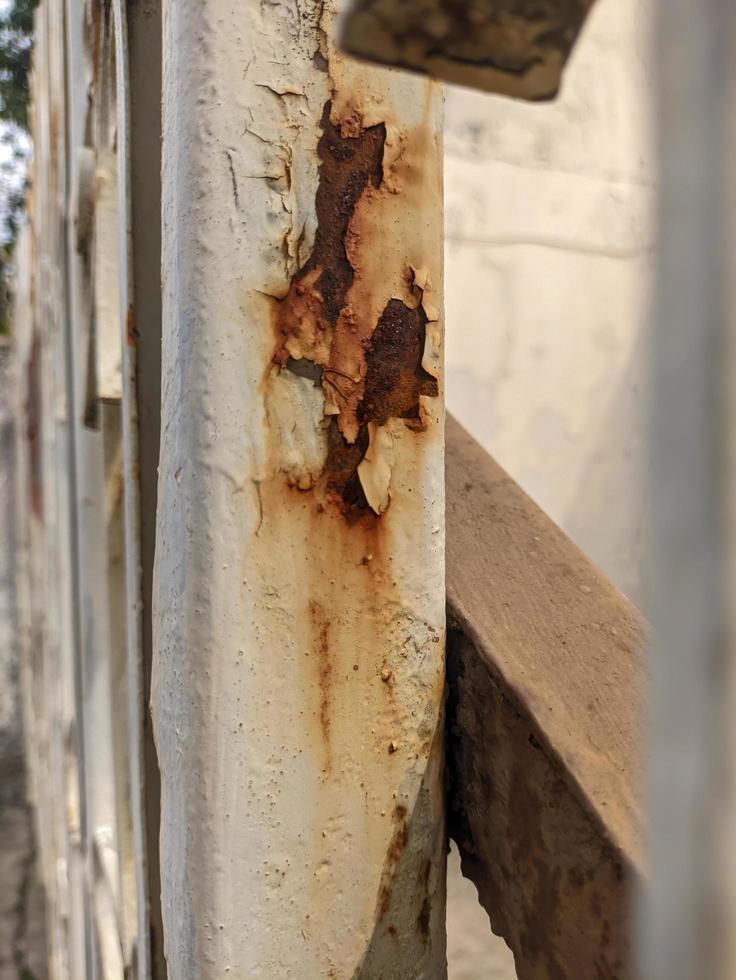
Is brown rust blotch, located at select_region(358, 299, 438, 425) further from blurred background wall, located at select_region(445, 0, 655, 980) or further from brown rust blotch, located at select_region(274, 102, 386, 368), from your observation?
blurred background wall, located at select_region(445, 0, 655, 980)

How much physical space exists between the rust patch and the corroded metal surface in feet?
1.33

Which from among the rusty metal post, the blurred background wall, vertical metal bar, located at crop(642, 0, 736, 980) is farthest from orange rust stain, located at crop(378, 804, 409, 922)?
the blurred background wall

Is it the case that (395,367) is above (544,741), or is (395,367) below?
above

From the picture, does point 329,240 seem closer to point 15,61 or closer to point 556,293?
point 556,293

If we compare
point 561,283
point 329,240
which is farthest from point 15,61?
point 329,240

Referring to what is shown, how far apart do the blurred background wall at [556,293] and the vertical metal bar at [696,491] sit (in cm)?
175

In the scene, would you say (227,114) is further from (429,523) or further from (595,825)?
(595,825)

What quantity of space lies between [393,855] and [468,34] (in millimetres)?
619

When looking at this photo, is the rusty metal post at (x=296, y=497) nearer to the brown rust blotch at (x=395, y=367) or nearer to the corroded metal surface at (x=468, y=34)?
the brown rust blotch at (x=395, y=367)

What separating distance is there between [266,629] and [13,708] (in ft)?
18.8

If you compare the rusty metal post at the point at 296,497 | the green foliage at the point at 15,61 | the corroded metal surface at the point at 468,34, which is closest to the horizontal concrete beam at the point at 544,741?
the rusty metal post at the point at 296,497

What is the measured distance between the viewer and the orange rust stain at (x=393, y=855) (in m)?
0.69

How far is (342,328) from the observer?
66 cm

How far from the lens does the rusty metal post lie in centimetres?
63
